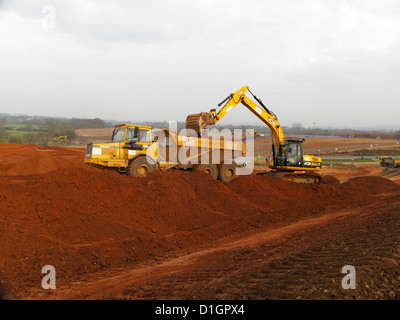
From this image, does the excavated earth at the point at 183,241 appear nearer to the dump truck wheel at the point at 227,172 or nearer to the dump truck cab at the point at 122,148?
the dump truck wheel at the point at 227,172

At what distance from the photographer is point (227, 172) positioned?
15.9 meters

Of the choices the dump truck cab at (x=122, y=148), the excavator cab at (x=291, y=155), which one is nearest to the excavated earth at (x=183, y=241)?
the dump truck cab at (x=122, y=148)

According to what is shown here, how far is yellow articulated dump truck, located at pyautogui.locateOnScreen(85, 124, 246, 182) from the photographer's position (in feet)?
42.5

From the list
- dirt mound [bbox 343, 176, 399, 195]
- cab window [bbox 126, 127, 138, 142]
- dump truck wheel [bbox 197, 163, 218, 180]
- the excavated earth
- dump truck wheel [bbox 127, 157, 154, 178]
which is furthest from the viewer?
dirt mound [bbox 343, 176, 399, 195]

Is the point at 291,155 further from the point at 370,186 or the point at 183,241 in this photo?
the point at 183,241

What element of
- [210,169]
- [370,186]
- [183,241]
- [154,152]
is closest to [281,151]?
[210,169]

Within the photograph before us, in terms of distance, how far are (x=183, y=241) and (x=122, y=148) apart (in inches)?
245

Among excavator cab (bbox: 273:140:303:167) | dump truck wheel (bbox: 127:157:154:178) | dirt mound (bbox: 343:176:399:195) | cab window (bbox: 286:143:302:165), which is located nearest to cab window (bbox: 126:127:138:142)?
dump truck wheel (bbox: 127:157:154:178)

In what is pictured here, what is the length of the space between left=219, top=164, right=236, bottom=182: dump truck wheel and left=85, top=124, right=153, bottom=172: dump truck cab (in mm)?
3707

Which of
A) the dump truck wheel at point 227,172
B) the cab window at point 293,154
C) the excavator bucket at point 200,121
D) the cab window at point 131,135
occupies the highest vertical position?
the excavator bucket at point 200,121

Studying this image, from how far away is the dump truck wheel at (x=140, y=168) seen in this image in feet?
41.3

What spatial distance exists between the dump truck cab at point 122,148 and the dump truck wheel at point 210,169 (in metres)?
2.54

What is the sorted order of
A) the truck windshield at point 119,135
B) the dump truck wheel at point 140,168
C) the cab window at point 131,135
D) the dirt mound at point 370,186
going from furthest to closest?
the dirt mound at point 370,186
the truck windshield at point 119,135
the cab window at point 131,135
the dump truck wheel at point 140,168

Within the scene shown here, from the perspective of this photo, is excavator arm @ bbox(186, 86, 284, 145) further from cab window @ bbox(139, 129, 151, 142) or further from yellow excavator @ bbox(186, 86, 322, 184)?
cab window @ bbox(139, 129, 151, 142)
